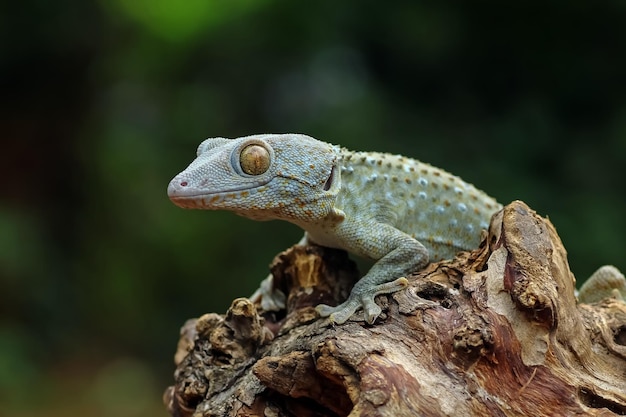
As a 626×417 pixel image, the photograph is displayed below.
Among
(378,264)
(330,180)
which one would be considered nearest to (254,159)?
(330,180)

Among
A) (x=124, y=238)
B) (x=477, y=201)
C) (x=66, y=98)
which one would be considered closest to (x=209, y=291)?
(x=124, y=238)

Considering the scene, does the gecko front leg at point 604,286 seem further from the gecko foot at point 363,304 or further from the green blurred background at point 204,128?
the green blurred background at point 204,128

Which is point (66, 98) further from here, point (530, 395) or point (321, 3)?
point (530, 395)

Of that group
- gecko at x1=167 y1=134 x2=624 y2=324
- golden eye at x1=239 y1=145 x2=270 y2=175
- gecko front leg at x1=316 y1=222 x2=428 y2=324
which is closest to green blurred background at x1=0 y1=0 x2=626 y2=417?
gecko at x1=167 y1=134 x2=624 y2=324

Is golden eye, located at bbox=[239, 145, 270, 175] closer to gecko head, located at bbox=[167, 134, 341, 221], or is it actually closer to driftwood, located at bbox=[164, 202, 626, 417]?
gecko head, located at bbox=[167, 134, 341, 221]

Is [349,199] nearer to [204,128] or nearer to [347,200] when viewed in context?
[347,200]
